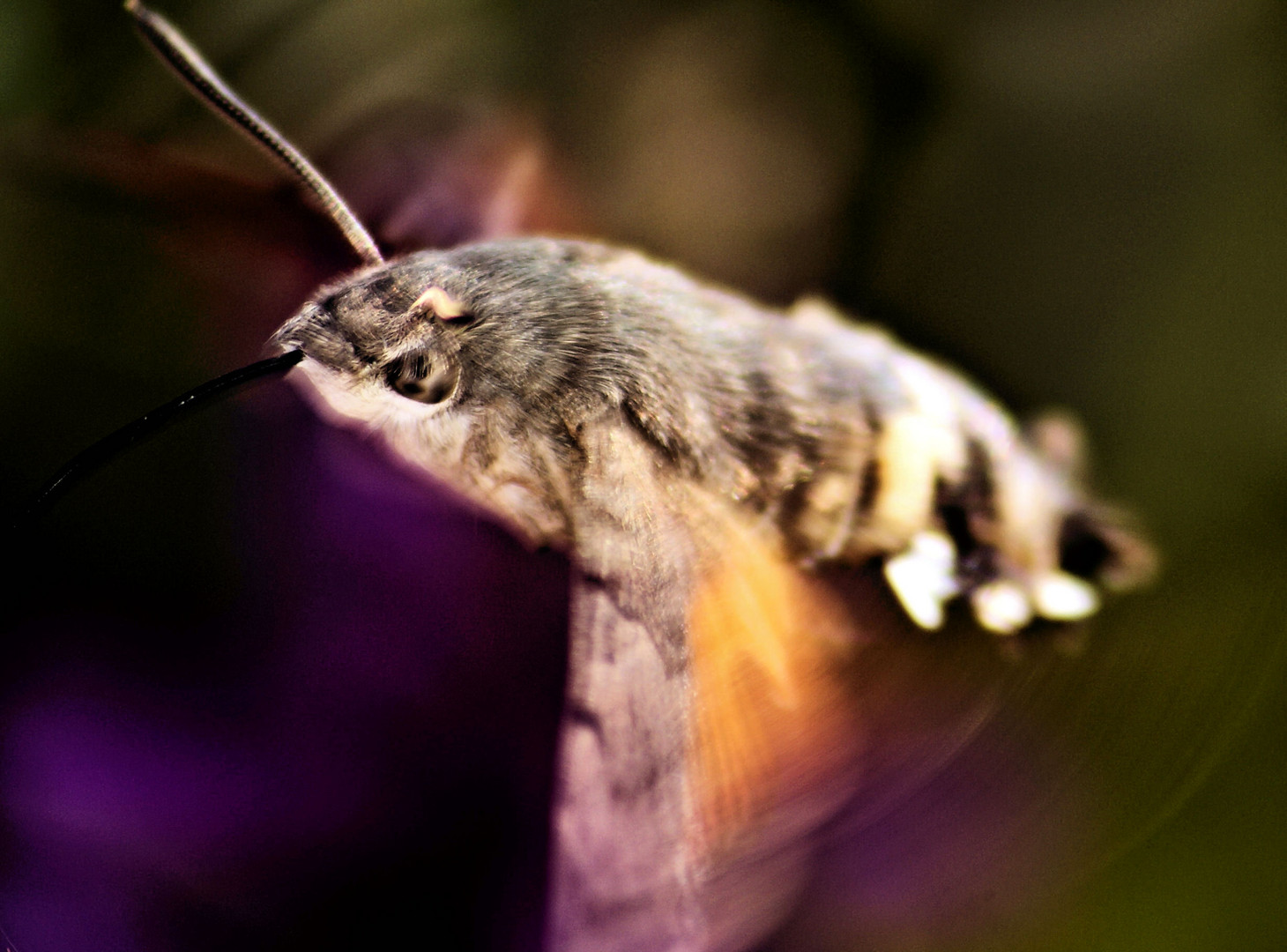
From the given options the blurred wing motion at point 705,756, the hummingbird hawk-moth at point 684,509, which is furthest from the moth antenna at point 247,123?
the blurred wing motion at point 705,756

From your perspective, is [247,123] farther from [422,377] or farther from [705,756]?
[705,756]

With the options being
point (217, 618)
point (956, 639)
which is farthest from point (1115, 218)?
point (217, 618)

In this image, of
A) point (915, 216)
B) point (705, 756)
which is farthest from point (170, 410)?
point (915, 216)

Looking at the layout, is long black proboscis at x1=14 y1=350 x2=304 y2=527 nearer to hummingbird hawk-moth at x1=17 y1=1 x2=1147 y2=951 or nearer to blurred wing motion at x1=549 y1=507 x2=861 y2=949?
A: hummingbird hawk-moth at x1=17 y1=1 x2=1147 y2=951

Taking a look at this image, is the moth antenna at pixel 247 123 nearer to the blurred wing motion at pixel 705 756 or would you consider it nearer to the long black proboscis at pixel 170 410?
the long black proboscis at pixel 170 410

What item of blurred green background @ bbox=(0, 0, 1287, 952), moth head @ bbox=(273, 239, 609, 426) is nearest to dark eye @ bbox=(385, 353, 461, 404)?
moth head @ bbox=(273, 239, 609, 426)

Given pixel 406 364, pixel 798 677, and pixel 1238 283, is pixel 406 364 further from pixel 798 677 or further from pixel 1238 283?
pixel 1238 283
